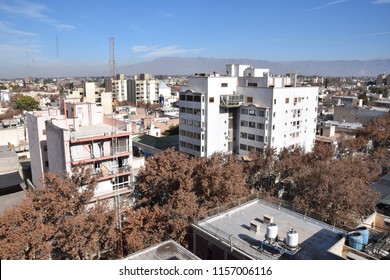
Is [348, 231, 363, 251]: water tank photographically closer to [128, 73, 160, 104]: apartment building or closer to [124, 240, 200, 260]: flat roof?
[124, 240, 200, 260]: flat roof

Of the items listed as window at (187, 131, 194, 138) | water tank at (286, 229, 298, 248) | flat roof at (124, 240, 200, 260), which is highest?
window at (187, 131, 194, 138)

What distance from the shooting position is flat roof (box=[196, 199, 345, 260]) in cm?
829

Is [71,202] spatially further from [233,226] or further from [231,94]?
[231,94]

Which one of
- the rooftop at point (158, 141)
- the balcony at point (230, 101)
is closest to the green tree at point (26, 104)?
the rooftop at point (158, 141)

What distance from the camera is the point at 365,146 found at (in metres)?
28.1

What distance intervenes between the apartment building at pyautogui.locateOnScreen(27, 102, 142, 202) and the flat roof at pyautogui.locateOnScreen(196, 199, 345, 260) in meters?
5.47

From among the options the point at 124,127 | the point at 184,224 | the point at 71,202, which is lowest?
the point at 184,224

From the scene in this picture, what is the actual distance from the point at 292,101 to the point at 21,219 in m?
20.3

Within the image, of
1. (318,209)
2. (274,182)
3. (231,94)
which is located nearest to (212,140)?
(231,94)

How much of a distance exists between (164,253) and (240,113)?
17462mm

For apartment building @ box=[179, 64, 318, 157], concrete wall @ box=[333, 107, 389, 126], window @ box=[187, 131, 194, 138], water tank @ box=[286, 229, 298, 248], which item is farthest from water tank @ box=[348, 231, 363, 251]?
concrete wall @ box=[333, 107, 389, 126]

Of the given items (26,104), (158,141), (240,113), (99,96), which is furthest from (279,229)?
(26,104)

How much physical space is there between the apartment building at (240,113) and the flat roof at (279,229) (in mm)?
11932

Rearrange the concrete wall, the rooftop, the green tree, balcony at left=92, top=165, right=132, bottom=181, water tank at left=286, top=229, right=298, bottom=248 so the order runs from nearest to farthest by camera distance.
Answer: water tank at left=286, top=229, right=298, bottom=248 → balcony at left=92, top=165, right=132, bottom=181 → the rooftop → the concrete wall → the green tree
